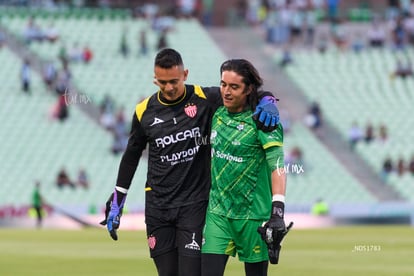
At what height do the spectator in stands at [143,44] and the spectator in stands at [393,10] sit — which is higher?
the spectator in stands at [393,10]

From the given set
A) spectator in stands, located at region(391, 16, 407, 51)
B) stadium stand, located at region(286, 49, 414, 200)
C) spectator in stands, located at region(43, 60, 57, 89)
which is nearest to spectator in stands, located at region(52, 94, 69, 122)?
spectator in stands, located at region(43, 60, 57, 89)

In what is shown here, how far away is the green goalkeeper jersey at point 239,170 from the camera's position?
1010 centimetres

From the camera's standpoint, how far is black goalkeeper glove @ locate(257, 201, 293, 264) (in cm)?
966

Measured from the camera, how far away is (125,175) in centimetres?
1097

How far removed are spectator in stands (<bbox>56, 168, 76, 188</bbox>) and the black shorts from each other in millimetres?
28828

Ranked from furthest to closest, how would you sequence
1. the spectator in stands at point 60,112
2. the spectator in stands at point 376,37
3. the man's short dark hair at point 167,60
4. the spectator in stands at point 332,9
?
the spectator in stands at point 332,9 < the spectator in stands at point 376,37 < the spectator in stands at point 60,112 < the man's short dark hair at point 167,60

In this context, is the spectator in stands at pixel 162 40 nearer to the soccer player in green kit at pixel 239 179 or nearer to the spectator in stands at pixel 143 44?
→ the spectator in stands at pixel 143 44

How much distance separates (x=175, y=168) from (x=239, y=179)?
0.73 metres

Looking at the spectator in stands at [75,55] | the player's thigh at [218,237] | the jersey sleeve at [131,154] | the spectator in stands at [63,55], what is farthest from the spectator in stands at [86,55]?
A: the player's thigh at [218,237]

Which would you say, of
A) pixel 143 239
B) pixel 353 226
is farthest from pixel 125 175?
pixel 353 226

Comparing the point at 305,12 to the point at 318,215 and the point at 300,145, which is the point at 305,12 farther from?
the point at 318,215

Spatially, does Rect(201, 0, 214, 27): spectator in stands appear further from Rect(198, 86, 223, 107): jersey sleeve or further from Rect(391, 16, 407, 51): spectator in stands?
Rect(198, 86, 223, 107): jersey sleeve

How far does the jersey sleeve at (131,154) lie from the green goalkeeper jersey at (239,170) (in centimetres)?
87

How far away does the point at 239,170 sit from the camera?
10.1m
